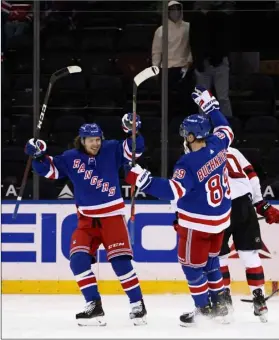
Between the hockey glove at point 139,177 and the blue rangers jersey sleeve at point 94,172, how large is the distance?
38 centimetres

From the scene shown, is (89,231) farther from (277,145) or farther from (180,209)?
(277,145)

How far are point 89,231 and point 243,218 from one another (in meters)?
0.87

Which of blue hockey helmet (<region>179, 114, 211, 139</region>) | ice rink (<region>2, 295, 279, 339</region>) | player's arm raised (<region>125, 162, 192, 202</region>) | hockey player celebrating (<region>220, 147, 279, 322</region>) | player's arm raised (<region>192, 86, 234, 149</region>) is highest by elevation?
player's arm raised (<region>192, 86, 234, 149</region>)

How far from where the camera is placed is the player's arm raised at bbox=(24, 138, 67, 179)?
591 cm

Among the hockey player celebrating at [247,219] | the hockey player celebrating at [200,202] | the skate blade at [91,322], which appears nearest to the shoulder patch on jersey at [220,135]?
the hockey player celebrating at [200,202]

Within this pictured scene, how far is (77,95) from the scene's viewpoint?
7641 mm

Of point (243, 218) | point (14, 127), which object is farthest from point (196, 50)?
point (243, 218)

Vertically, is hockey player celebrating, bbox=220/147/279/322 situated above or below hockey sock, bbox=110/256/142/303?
above

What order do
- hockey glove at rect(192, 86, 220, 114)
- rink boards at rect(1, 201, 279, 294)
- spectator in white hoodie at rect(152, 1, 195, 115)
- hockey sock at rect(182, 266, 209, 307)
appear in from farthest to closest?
Result: spectator in white hoodie at rect(152, 1, 195, 115) → rink boards at rect(1, 201, 279, 294) → hockey glove at rect(192, 86, 220, 114) → hockey sock at rect(182, 266, 209, 307)

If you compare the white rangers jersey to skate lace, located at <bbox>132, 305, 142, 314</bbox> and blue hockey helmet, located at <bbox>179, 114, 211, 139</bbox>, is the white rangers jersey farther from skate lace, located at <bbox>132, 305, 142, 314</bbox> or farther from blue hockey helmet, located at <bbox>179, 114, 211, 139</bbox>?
skate lace, located at <bbox>132, 305, 142, 314</bbox>

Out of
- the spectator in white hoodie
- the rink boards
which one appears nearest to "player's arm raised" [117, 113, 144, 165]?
the rink boards

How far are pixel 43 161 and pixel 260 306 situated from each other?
4.67 ft

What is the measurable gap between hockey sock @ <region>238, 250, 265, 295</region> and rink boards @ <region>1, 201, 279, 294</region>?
1.01m

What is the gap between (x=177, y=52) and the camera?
24.7 feet
